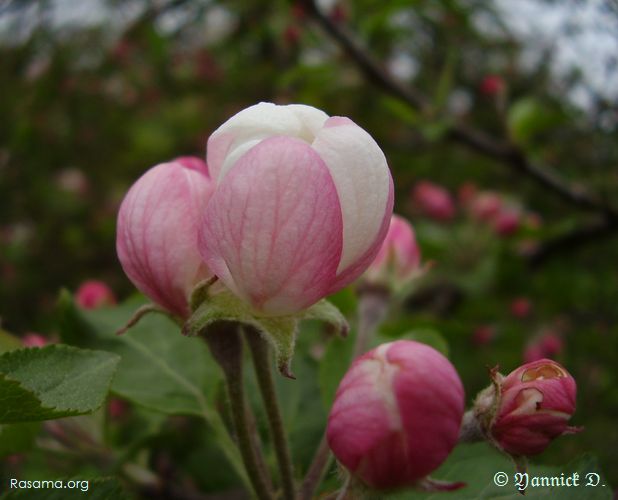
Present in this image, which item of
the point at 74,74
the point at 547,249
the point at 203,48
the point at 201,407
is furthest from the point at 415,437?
the point at 203,48

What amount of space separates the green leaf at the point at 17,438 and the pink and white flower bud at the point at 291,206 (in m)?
0.35

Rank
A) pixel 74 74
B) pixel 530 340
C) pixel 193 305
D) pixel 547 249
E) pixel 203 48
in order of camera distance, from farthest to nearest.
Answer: pixel 203 48 < pixel 74 74 < pixel 530 340 < pixel 547 249 < pixel 193 305

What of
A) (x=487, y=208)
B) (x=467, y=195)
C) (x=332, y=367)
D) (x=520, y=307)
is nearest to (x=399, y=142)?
(x=467, y=195)

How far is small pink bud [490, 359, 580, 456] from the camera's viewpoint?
1.99 ft

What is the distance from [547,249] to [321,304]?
1.69 meters

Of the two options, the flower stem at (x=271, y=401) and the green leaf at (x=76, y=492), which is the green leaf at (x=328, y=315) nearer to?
the flower stem at (x=271, y=401)

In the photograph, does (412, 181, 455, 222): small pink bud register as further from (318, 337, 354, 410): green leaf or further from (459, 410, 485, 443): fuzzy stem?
(459, 410, 485, 443): fuzzy stem

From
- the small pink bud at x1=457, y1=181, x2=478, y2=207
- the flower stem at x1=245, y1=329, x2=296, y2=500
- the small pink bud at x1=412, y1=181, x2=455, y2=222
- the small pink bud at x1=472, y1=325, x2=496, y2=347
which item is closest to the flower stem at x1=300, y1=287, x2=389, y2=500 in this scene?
the flower stem at x1=245, y1=329, x2=296, y2=500

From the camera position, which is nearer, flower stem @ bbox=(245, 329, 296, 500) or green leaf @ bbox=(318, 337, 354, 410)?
flower stem @ bbox=(245, 329, 296, 500)

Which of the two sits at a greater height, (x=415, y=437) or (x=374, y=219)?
(x=374, y=219)

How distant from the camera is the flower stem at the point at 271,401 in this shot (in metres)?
0.69

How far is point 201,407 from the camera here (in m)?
0.94

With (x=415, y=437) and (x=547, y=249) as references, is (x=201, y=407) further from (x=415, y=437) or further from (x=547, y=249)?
(x=547, y=249)

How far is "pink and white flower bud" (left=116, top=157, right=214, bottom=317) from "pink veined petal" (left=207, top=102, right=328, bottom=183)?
0.05m
